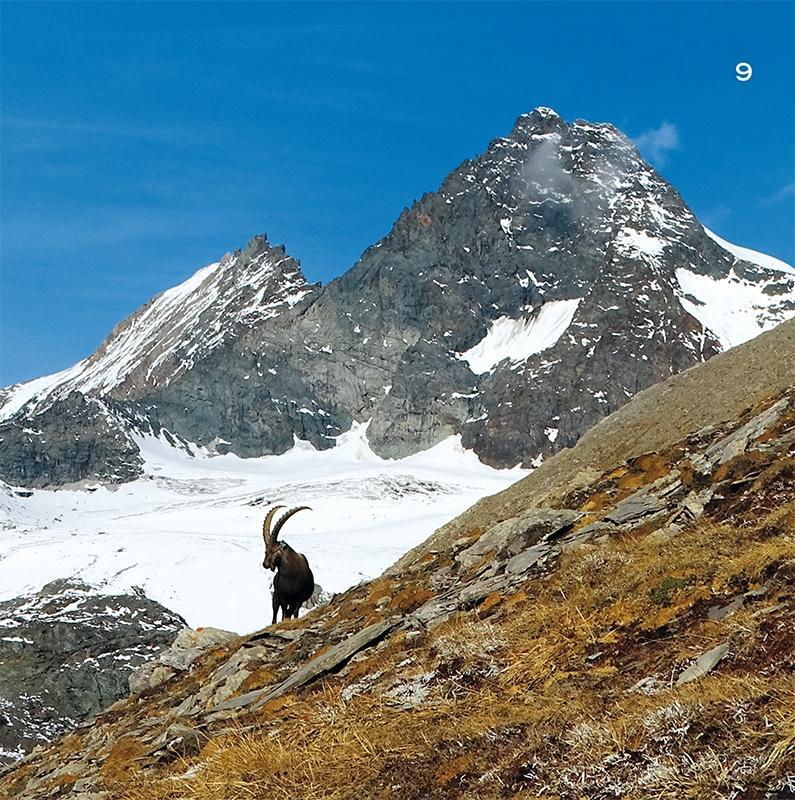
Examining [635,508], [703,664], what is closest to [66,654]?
[635,508]

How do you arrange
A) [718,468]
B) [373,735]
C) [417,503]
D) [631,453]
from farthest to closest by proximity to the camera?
[417,503]
[631,453]
[718,468]
[373,735]

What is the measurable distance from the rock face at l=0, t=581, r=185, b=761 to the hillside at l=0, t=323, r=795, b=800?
1692 inches

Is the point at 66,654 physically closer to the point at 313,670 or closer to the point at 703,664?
the point at 313,670

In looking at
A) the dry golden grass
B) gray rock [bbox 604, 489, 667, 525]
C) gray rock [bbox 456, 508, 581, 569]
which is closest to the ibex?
gray rock [bbox 456, 508, 581, 569]

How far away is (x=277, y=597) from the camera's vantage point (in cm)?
2202

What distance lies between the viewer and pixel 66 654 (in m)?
69.2

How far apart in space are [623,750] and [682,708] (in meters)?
0.50

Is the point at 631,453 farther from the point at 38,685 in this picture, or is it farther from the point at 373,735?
the point at 38,685

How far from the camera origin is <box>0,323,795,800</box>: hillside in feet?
20.0

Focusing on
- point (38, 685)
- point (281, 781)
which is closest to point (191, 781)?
point (281, 781)

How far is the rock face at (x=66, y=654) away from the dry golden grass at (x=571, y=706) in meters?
47.1

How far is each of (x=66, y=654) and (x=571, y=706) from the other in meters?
68.6

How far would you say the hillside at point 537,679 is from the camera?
6.09 metres

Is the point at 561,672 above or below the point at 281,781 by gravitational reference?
above
